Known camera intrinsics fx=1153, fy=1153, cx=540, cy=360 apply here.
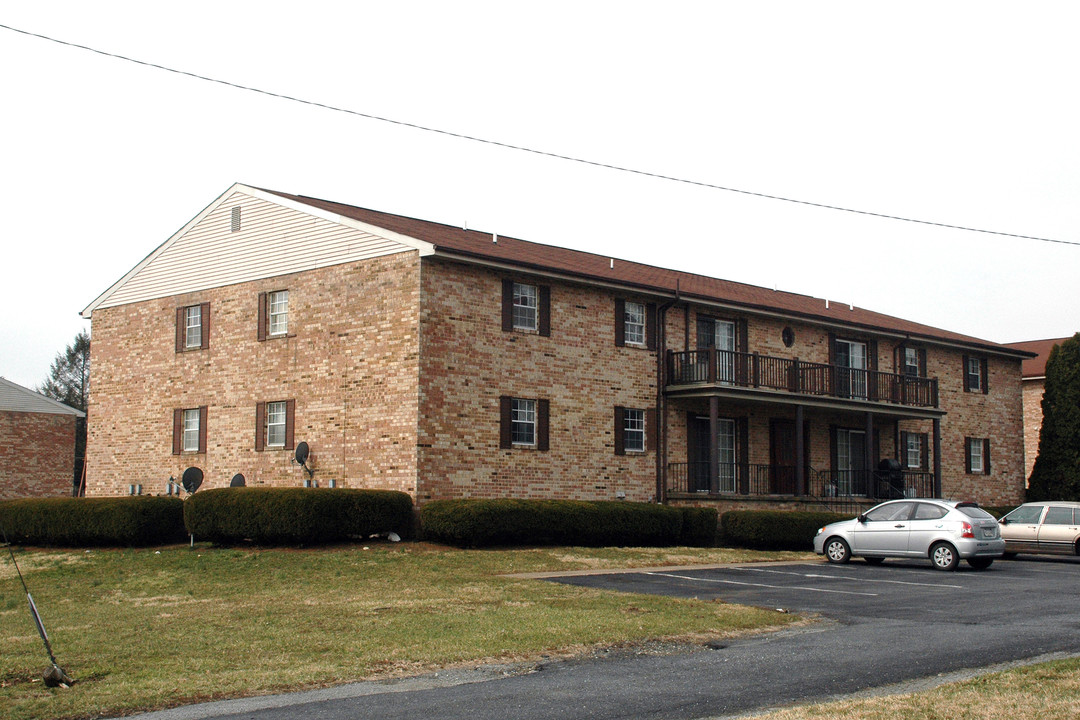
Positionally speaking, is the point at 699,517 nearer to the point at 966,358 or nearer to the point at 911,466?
the point at 911,466

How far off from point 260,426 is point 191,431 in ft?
10.4

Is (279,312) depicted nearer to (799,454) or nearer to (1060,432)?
(799,454)

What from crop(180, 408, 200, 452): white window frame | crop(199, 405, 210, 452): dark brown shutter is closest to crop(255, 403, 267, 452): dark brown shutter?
crop(199, 405, 210, 452): dark brown shutter

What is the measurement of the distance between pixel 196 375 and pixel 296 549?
9.62 meters

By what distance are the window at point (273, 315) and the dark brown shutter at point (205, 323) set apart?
2.28m

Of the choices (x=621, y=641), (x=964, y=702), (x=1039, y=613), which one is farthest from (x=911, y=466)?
(x=964, y=702)

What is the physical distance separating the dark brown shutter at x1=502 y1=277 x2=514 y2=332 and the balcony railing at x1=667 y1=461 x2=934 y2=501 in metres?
6.19

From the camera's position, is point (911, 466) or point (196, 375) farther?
point (911, 466)

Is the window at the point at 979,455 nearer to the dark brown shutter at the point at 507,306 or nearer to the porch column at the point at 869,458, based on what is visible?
the porch column at the point at 869,458

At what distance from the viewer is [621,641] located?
39.9ft

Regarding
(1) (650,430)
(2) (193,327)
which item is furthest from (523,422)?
(2) (193,327)

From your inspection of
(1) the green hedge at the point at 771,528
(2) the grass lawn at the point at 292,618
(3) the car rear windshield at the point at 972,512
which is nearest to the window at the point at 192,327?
(2) the grass lawn at the point at 292,618

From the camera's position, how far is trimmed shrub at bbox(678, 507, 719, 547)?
90.0 feet

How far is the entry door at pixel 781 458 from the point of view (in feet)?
108
